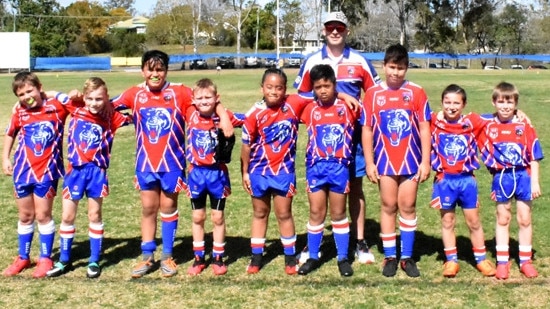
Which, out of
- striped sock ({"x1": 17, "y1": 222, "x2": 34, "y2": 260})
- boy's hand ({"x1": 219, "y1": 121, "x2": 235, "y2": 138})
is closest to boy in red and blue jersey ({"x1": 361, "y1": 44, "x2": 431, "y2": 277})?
boy's hand ({"x1": 219, "y1": 121, "x2": 235, "y2": 138})

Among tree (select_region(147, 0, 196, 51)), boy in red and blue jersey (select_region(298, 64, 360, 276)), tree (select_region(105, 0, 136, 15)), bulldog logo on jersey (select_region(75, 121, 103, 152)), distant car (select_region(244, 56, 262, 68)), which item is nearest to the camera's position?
boy in red and blue jersey (select_region(298, 64, 360, 276))

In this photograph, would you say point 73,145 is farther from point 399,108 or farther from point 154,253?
point 399,108

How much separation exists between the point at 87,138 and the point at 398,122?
99.4 inches

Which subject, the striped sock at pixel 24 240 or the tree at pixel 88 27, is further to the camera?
the tree at pixel 88 27

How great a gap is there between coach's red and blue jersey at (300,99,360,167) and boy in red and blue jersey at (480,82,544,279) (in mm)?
1096

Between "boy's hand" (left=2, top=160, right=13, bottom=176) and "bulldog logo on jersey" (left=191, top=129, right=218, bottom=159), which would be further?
"boy's hand" (left=2, top=160, right=13, bottom=176)

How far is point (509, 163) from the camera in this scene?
5113 mm

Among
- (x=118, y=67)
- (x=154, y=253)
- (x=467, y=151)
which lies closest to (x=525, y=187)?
(x=467, y=151)

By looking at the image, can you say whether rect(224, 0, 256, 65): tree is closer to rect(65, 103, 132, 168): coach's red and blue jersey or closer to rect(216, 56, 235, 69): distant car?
rect(216, 56, 235, 69): distant car

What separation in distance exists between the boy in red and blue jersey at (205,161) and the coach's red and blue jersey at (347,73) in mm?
785

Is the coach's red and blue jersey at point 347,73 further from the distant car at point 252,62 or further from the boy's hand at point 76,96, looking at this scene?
the distant car at point 252,62

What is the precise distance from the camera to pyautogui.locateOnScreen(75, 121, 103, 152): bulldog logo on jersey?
5.27 m

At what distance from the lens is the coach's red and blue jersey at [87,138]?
5.27 m

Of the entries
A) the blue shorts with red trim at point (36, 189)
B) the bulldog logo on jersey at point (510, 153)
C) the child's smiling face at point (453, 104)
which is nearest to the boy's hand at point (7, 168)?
the blue shorts with red trim at point (36, 189)
